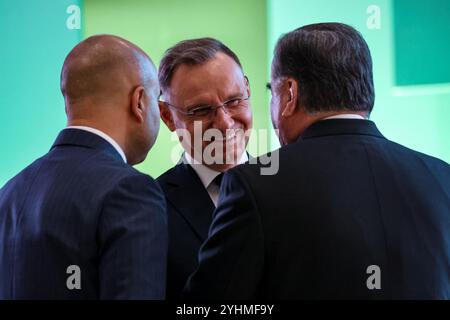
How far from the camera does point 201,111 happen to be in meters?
1.75

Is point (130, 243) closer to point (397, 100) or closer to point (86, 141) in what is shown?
point (86, 141)

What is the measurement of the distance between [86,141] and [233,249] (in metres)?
0.39

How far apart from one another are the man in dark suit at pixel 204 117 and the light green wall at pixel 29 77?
1.49 metres

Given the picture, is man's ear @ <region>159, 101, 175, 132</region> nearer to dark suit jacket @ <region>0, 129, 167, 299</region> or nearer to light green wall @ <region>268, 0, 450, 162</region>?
dark suit jacket @ <region>0, 129, 167, 299</region>

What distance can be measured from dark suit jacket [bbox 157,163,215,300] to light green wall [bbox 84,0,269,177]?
1.30 m

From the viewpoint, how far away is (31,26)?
124 inches

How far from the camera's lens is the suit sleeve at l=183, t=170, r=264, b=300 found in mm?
1162

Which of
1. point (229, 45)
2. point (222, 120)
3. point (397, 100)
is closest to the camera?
point (222, 120)

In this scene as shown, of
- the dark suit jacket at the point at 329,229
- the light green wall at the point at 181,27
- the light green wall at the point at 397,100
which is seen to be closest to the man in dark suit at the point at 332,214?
the dark suit jacket at the point at 329,229

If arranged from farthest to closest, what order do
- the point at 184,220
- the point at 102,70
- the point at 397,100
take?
the point at 397,100 < the point at 184,220 < the point at 102,70

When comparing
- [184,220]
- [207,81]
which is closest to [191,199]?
[184,220]

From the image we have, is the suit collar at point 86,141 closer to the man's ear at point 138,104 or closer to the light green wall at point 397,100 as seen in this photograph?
the man's ear at point 138,104

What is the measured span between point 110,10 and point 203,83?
1.56m
